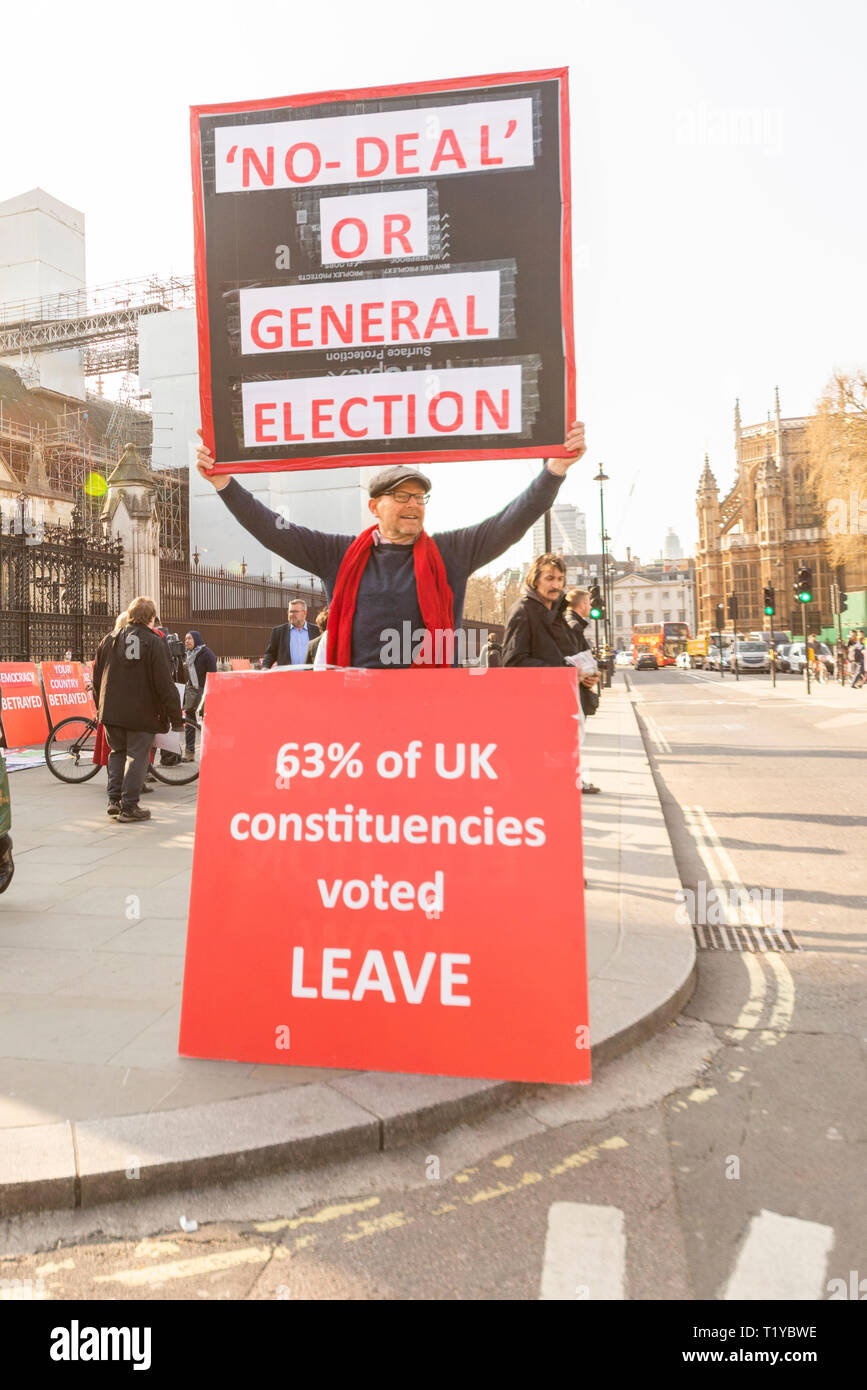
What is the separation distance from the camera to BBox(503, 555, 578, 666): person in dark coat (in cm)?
621

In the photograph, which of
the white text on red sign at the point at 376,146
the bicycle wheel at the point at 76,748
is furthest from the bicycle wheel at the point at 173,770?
the white text on red sign at the point at 376,146

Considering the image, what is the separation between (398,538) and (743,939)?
2849mm

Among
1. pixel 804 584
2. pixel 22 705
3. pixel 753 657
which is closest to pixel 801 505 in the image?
pixel 753 657

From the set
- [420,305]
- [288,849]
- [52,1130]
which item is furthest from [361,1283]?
[420,305]

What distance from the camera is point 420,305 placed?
10.7ft

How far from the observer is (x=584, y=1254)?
2.29 m

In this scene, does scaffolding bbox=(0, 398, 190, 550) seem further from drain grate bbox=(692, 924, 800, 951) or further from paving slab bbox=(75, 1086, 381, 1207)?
paving slab bbox=(75, 1086, 381, 1207)

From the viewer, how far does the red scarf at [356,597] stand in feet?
11.0

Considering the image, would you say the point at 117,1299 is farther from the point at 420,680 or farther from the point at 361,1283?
the point at 420,680

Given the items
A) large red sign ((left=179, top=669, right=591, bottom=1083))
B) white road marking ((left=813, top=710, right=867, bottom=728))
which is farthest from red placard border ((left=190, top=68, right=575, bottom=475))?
white road marking ((left=813, top=710, right=867, bottom=728))

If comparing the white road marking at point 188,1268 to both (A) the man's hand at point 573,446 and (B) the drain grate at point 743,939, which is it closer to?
(A) the man's hand at point 573,446

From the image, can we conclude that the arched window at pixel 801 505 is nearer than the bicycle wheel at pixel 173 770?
No

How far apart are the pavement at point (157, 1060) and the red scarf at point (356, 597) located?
55.0 inches

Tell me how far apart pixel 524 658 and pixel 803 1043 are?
3.22 m
